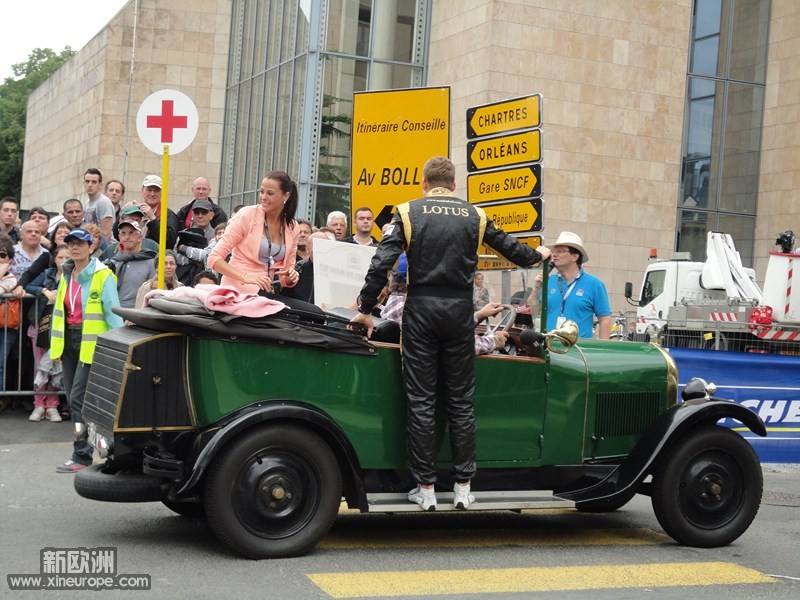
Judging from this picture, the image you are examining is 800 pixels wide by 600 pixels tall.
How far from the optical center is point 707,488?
23.6 feet

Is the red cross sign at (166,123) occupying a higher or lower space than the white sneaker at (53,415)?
higher

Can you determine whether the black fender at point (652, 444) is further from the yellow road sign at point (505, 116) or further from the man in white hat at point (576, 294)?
the yellow road sign at point (505, 116)

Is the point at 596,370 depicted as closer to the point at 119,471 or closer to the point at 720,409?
the point at 720,409

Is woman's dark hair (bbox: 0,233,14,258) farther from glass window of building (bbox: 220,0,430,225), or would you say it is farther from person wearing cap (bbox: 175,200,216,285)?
glass window of building (bbox: 220,0,430,225)

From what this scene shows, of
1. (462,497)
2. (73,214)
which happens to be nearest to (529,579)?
(462,497)

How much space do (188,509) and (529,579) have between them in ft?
7.22

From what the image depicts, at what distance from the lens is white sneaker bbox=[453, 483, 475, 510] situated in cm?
660

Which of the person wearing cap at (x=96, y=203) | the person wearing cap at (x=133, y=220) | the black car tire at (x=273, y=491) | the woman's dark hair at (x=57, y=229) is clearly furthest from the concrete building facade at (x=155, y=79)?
the black car tire at (x=273, y=491)

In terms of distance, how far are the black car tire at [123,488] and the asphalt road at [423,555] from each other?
300 millimetres

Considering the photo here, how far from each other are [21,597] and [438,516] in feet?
11.3

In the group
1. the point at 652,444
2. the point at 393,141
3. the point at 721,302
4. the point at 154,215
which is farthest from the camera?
the point at 721,302

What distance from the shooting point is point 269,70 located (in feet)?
82.5

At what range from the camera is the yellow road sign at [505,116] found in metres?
9.18

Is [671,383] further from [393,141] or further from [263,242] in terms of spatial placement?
[393,141]
